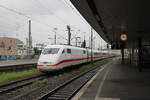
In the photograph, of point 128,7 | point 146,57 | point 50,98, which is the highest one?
point 128,7

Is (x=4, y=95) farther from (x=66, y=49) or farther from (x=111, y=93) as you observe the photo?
(x=66, y=49)

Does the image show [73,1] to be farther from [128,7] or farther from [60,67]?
[60,67]

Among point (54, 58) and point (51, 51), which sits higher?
point (51, 51)

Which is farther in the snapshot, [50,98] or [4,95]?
[4,95]

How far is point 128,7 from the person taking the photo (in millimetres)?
10500

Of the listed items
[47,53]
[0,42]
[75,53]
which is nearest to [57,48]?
[47,53]

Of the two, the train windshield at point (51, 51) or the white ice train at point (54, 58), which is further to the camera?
the train windshield at point (51, 51)

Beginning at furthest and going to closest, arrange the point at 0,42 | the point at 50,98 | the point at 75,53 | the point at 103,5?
the point at 0,42 < the point at 75,53 < the point at 103,5 < the point at 50,98

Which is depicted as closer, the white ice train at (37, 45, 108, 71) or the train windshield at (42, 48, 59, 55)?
the white ice train at (37, 45, 108, 71)

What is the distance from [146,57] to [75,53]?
27.2 ft

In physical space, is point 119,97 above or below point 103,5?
below

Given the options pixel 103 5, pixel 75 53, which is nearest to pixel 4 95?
pixel 103 5

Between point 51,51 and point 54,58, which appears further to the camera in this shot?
point 51,51

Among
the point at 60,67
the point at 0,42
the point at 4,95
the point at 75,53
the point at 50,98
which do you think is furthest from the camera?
the point at 0,42
